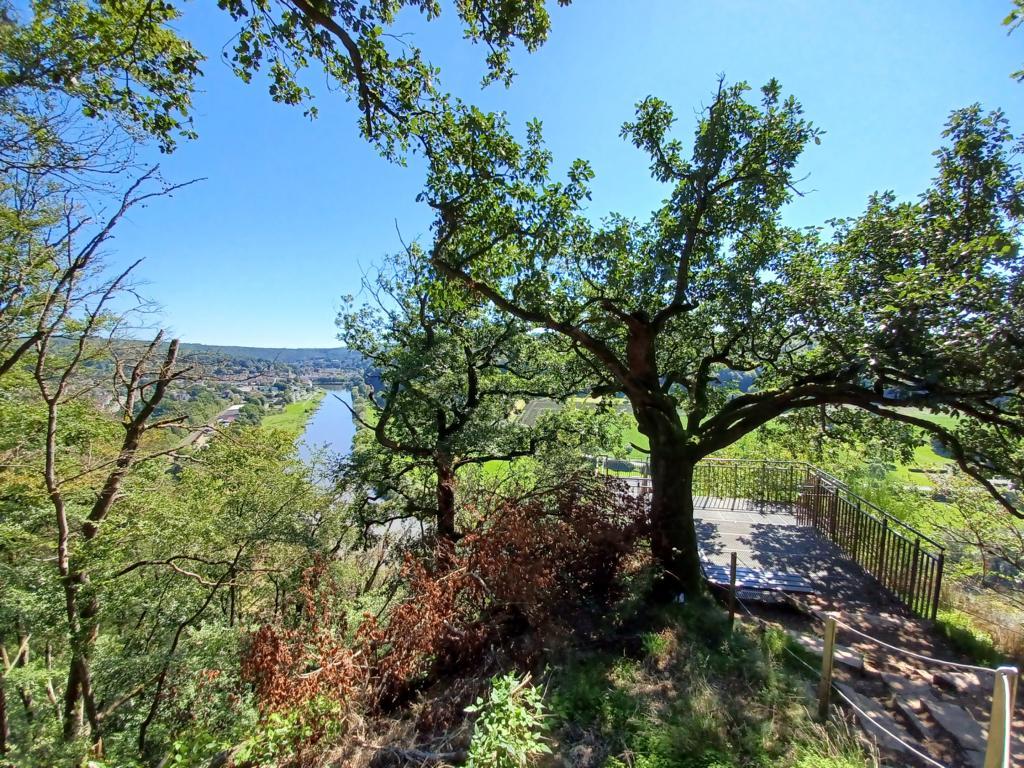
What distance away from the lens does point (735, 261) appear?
17.9 feet

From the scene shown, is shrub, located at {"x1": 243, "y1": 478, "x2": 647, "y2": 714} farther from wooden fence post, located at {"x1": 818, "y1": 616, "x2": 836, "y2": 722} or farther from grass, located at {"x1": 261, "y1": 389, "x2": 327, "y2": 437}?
grass, located at {"x1": 261, "y1": 389, "x2": 327, "y2": 437}

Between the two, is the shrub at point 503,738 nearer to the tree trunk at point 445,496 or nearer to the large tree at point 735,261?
the large tree at point 735,261

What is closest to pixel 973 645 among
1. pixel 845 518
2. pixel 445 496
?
pixel 845 518

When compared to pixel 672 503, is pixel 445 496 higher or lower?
lower

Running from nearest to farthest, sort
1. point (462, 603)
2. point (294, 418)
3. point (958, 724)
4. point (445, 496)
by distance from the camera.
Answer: point (958, 724), point (462, 603), point (445, 496), point (294, 418)

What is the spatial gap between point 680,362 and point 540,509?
392 cm

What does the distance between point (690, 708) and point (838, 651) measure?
2671mm

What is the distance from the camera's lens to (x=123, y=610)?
18.4 ft

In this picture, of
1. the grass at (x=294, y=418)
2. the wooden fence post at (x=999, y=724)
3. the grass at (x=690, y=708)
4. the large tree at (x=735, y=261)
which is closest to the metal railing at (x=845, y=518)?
the large tree at (x=735, y=261)

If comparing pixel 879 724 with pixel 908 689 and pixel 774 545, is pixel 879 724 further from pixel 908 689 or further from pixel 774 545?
pixel 774 545

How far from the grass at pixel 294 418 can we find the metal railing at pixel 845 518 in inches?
506

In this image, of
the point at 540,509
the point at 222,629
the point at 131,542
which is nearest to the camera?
the point at 540,509

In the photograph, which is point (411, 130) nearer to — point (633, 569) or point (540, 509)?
point (540, 509)

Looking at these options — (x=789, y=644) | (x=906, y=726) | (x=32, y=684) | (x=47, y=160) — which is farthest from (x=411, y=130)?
(x=32, y=684)
